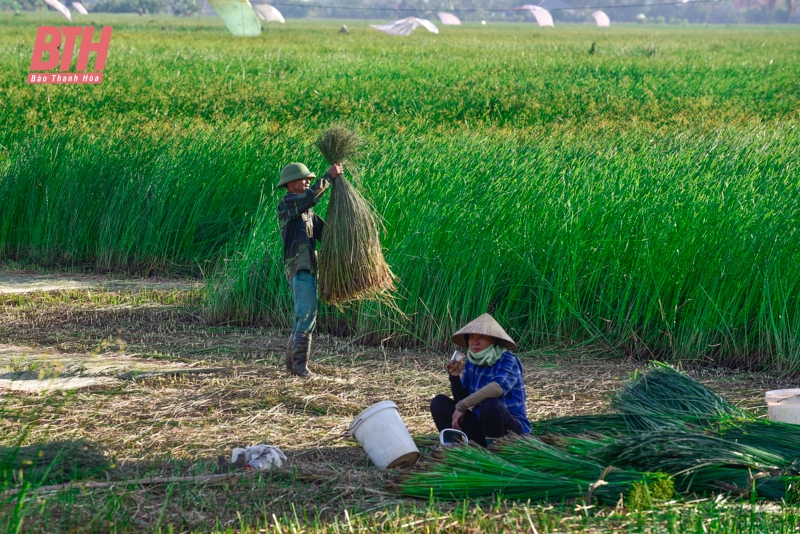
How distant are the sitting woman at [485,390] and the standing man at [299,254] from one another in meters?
1.48

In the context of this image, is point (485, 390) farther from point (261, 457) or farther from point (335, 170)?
point (335, 170)

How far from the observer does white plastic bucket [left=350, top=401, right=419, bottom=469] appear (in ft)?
13.8

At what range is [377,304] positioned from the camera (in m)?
6.70

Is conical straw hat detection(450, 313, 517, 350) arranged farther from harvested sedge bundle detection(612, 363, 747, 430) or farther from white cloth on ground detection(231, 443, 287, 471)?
white cloth on ground detection(231, 443, 287, 471)

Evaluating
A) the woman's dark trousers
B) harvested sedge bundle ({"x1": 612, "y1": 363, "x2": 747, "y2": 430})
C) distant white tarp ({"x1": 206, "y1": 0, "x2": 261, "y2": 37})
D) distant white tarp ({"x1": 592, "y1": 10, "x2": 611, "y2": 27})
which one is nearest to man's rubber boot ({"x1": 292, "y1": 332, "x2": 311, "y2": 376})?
the woman's dark trousers

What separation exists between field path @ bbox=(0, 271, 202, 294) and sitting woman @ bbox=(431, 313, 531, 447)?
4147 millimetres

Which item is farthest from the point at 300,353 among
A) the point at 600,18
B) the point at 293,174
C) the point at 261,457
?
the point at 600,18

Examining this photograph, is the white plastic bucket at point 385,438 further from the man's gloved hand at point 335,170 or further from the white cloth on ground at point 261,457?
the man's gloved hand at point 335,170

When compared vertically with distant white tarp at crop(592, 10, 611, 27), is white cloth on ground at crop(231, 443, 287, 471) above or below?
below

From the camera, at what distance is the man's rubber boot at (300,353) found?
572 centimetres

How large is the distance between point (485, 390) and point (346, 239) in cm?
170

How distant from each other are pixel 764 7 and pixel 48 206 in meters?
153

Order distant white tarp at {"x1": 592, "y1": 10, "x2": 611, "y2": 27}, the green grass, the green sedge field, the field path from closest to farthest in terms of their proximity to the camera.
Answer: the green sedge field
the green grass
the field path
distant white tarp at {"x1": 592, "y1": 10, "x2": 611, "y2": 27}

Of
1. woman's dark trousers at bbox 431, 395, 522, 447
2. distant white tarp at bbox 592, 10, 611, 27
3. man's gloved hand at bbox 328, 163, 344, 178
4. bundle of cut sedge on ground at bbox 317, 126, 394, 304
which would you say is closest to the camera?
woman's dark trousers at bbox 431, 395, 522, 447
